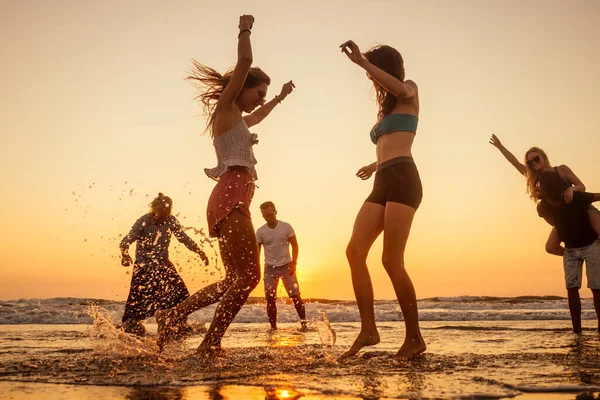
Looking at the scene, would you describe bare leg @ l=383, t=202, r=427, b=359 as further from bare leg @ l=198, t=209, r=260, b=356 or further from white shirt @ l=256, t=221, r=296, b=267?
white shirt @ l=256, t=221, r=296, b=267

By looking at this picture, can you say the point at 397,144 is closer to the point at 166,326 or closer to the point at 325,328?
the point at 166,326

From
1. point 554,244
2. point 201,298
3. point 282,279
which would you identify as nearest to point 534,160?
point 554,244

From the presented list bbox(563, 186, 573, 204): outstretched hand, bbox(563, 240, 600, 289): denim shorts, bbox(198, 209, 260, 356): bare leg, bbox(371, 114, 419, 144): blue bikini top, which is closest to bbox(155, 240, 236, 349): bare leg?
bbox(198, 209, 260, 356): bare leg

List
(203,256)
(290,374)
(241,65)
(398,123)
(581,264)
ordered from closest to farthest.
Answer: (290,374)
(241,65)
(398,123)
(203,256)
(581,264)

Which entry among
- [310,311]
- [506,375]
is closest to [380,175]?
[506,375]

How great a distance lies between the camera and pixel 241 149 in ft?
15.9

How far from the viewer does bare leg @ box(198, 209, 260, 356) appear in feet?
15.4

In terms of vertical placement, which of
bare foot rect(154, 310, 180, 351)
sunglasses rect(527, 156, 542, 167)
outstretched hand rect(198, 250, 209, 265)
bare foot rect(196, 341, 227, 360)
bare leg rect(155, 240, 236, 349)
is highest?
sunglasses rect(527, 156, 542, 167)

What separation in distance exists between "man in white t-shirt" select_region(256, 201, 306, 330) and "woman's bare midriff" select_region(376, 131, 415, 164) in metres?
6.57

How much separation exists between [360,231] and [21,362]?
2819 mm

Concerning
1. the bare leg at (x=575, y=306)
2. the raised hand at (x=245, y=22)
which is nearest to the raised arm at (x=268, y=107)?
the raised hand at (x=245, y=22)

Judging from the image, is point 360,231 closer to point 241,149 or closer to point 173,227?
point 241,149

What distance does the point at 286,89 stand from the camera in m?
6.16

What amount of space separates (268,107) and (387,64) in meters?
1.42
